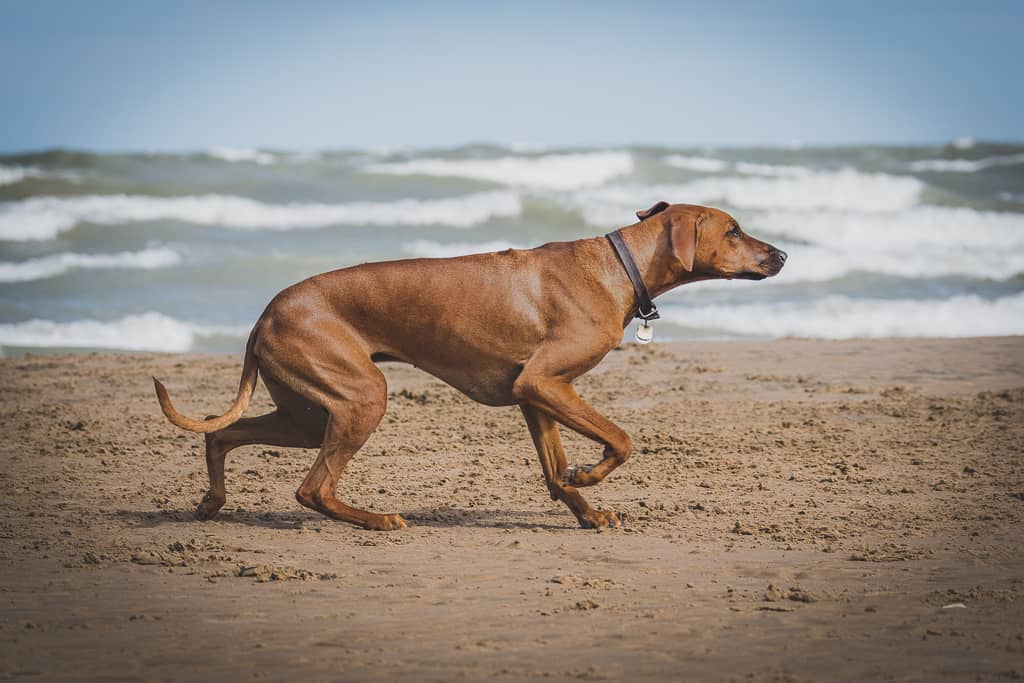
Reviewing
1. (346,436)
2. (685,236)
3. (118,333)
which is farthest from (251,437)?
(118,333)

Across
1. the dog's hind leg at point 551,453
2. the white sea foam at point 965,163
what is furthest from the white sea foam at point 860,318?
the white sea foam at point 965,163

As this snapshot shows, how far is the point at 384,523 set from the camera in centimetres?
599

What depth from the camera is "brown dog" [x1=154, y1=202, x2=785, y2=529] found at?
5875mm

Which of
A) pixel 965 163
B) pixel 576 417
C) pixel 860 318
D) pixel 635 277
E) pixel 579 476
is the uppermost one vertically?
pixel 965 163

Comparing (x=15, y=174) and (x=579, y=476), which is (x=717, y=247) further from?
(x=15, y=174)

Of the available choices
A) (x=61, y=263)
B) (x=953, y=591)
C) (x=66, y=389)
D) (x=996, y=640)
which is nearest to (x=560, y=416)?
(x=953, y=591)

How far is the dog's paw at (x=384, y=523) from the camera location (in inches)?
235

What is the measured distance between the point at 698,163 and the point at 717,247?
26604 millimetres

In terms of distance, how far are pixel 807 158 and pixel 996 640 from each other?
32.4 metres

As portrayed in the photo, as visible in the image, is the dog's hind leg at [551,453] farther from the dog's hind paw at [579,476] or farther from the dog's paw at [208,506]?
the dog's paw at [208,506]

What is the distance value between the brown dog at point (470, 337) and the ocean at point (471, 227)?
305 inches

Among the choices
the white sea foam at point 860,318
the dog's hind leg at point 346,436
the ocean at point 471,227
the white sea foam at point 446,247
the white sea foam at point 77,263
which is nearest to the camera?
the dog's hind leg at point 346,436

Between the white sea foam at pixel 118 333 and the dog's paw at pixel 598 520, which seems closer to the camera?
the dog's paw at pixel 598 520

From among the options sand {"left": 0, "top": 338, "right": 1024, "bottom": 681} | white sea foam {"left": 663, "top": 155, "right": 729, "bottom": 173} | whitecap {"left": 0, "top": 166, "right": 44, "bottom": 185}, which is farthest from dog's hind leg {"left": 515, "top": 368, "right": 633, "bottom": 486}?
white sea foam {"left": 663, "top": 155, "right": 729, "bottom": 173}
